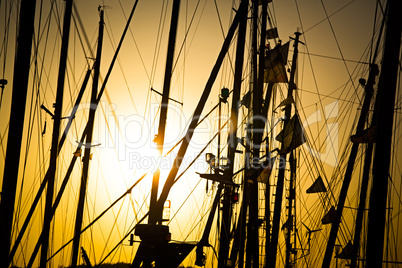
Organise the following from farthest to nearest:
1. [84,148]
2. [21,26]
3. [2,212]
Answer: [84,148] < [21,26] < [2,212]

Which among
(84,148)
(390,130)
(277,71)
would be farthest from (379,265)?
(277,71)

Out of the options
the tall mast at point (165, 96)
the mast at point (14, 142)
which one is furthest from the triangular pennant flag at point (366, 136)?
the mast at point (14, 142)

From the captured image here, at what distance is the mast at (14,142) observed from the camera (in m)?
10.5

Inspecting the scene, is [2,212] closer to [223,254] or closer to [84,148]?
[223,254]

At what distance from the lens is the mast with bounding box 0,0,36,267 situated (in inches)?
412

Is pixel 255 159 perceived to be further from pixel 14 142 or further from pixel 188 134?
pixel 14 142

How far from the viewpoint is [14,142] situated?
1058cm

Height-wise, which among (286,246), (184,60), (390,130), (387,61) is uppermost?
(184,60)

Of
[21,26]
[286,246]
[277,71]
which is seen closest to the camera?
[21,26]

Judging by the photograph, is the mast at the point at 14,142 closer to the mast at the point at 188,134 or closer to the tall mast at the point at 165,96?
the mast at the point at 188,134

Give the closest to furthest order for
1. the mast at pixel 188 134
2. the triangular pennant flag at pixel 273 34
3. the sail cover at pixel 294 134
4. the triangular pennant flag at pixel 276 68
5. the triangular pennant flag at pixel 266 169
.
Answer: the mast at pixel 188 134 < the triangular pennant flag at pixel 273 34 < the triangular pennant flag at pixel 266 169 < the sail cover at pixel 294 134 < the triangular pennant flag at pixel 276 68

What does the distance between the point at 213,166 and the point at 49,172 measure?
541cm

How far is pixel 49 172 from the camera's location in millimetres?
17703

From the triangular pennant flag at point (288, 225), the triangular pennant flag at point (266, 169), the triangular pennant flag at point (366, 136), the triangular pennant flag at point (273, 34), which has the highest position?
the triangular pennant flag at point (273, 34)
